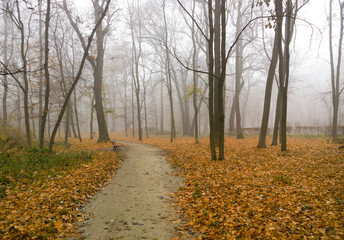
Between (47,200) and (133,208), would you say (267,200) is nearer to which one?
(133,208)

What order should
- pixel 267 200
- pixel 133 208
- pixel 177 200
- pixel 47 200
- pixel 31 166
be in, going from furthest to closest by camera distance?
1. pixel 31 166
2. pixel 177 200
3. pixel 133 208
4. pixel 47 200
5. pixel 267 200

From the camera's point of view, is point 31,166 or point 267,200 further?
point 31,166

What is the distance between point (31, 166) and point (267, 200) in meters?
7.42

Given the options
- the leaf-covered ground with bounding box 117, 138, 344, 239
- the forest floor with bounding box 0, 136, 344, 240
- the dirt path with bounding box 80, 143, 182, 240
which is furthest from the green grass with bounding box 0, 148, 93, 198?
the leaf-covered ground with bounding box 117, 138, 344, 239

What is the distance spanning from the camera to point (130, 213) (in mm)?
4496

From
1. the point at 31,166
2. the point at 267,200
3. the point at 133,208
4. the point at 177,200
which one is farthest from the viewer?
the point at 31,166

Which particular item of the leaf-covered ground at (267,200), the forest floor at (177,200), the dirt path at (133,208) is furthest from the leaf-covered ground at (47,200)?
the leaf-covered ground at (267,200)

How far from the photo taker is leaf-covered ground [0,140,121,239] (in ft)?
11.4

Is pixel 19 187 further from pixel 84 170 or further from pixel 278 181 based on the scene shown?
pixel 278 181

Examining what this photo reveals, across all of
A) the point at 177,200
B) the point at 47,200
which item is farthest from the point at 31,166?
the point at 177,200

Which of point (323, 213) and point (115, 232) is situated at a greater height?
point (323, 213)

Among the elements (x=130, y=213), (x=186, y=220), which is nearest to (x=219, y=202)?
(x=186, y=220)

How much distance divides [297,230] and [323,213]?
0.72m

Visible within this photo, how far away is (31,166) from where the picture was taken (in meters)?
6.91
